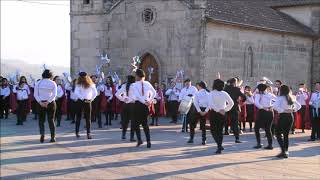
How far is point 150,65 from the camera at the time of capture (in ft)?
87.1

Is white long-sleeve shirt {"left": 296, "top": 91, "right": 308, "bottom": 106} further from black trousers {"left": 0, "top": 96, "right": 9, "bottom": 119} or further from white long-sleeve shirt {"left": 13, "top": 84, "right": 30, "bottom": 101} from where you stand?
black trousers {"left": 0, "top": 96, "right": 9, "bottom": 119}

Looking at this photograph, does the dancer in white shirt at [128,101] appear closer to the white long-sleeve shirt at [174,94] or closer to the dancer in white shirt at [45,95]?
the dancer in white shirt at [45,95]

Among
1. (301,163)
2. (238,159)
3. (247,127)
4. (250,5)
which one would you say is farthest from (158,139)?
(250,5)

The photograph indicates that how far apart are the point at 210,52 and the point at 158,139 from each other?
1063 centimetres

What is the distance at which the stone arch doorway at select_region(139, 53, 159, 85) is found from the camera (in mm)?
26359

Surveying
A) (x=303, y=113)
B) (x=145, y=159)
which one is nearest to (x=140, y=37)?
(x=303, y=113)

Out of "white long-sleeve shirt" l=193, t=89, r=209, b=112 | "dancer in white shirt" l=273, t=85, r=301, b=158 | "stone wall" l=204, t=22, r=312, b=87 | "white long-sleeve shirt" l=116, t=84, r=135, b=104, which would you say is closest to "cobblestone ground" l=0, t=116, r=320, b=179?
"dancer in white shirt" l=273, t=85, r=301, b=158

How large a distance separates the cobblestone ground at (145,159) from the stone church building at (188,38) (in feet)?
31.5

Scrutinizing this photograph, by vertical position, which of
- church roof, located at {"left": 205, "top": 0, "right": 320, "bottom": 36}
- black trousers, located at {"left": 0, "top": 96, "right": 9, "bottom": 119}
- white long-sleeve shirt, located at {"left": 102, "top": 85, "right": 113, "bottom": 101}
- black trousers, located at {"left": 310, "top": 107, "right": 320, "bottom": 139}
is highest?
church roof, located at {"left": 205, "top": 0, "right": 320, "bottom": 36}

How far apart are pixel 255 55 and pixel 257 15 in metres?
3.00

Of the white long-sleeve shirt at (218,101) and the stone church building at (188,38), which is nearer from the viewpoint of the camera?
the white long-sleeve shirt at (218,101)

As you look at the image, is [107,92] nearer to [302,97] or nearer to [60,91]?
[60,91]

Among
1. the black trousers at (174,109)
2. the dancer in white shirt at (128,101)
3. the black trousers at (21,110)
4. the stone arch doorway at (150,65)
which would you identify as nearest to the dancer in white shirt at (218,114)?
the dancer in white shirt at (128,101)

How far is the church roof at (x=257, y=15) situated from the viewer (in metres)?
26.6
